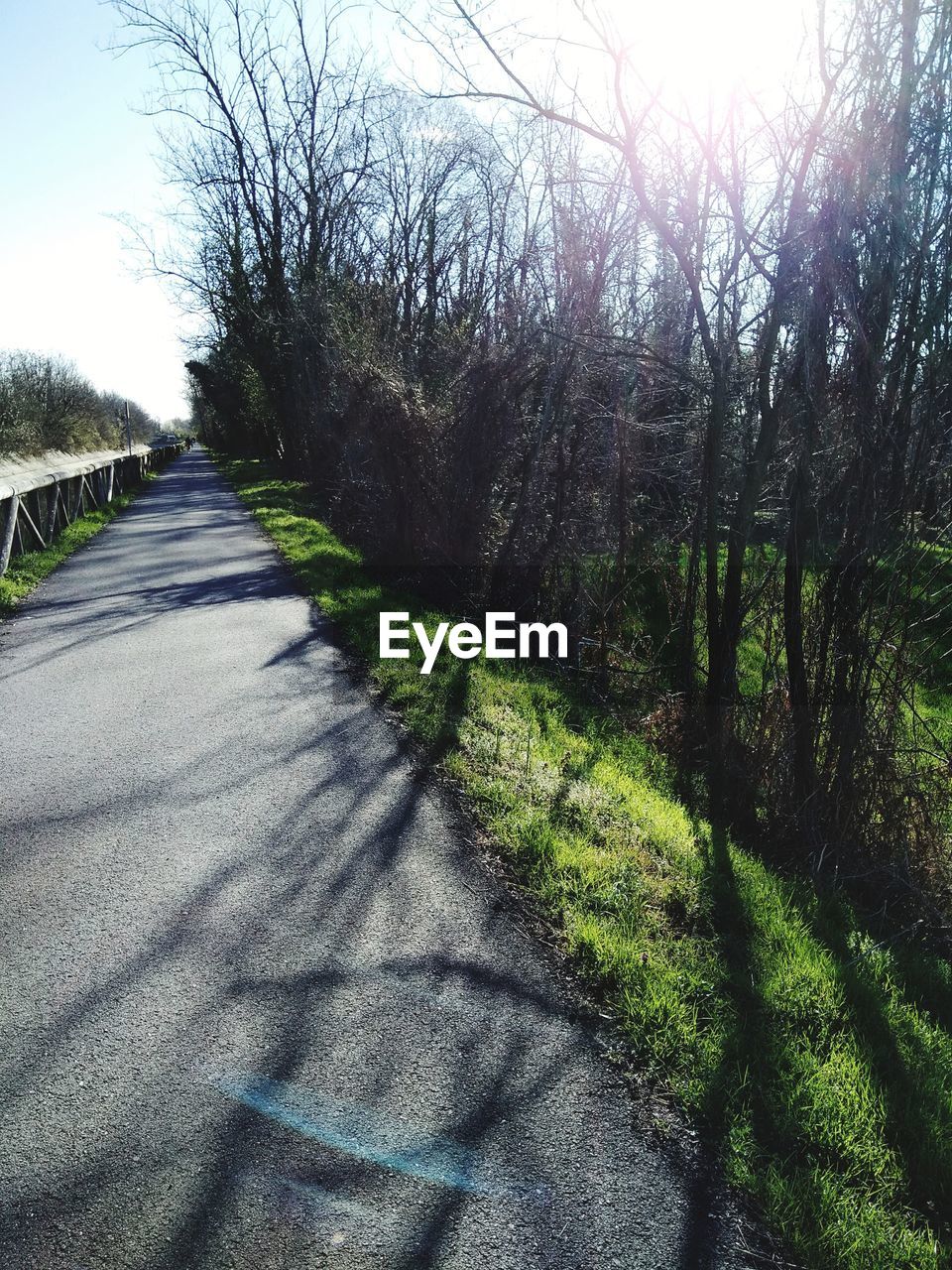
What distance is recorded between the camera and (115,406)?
3142 inches

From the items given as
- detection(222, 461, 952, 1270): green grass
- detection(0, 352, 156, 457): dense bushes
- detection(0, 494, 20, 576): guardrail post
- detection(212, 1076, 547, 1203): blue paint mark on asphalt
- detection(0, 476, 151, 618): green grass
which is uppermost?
detection(0, 352, 156, 457): dense bushes

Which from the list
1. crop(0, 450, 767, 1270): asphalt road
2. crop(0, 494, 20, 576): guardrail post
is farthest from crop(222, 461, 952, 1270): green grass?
crop(0, 494, 20, 576): guardrail post

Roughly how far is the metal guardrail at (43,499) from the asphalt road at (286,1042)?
732 cm

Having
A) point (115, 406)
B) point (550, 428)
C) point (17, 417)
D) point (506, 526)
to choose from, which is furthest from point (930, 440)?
point (115, 406)

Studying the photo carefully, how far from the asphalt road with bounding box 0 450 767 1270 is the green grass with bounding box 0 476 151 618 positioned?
5146 mm

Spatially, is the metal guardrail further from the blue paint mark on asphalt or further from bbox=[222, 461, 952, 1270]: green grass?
the blue paint mark on asphalt

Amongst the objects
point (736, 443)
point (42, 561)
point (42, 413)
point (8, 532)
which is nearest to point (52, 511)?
point (42, 561)

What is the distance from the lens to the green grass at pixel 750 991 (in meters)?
2.43

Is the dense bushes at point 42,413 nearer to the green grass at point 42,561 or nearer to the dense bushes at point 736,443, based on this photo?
the green grass at point 42,561

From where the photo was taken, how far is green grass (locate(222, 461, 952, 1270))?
2430 mm

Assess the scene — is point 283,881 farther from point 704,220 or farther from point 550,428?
point 550,428

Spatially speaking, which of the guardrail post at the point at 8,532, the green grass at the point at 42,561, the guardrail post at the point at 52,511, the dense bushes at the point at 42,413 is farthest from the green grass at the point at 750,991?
the dense bushes at the point at 42,413

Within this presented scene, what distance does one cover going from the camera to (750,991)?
3.31 m

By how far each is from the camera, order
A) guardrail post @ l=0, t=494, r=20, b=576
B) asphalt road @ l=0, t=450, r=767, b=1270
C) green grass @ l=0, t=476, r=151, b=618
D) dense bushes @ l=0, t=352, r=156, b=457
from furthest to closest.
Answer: dense bushes @ l=0, t=352, r=156, b=457 → guardrail post @ l=0, t=494, r=20, b=576 → green grass @ l=0, t=476, r=151, b=618 → asphalt road @ l=0, t=450, r=767, b=1270
